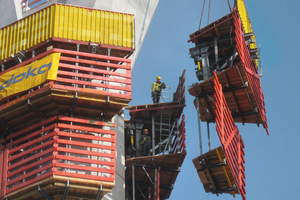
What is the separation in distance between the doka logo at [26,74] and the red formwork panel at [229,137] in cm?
1237

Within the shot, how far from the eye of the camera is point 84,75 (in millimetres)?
43156

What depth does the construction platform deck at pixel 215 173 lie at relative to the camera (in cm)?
4516

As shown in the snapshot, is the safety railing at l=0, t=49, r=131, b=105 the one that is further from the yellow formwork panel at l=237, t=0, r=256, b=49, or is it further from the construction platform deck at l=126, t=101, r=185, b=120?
the yellow formwork panel at l=237, t=0, r=256, b=49

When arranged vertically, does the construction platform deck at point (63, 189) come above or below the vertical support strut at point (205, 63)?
below

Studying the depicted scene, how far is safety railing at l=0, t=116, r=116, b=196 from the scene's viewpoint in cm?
4112

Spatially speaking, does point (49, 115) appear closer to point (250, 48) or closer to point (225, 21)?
point (225, 21)

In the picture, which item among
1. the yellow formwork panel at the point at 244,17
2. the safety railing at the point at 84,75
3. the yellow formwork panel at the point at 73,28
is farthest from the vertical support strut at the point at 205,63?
the safety railing at the point at 84,75

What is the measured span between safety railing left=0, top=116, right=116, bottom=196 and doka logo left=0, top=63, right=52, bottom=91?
3.34m

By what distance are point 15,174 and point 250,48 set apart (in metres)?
24.5

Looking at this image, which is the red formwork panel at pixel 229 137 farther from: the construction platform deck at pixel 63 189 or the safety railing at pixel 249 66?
the construction platform deck at pixel 63 189

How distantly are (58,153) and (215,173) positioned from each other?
11.6 metres

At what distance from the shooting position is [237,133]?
5131 cm

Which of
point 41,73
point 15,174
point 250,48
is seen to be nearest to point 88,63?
point 41,73

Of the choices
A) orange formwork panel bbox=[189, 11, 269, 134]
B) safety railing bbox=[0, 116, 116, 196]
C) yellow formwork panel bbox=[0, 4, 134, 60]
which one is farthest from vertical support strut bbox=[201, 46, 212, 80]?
safety railing bbox=[0, 116, 116, 196]
